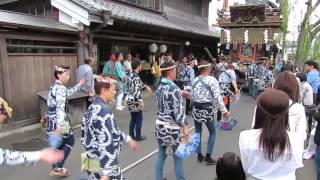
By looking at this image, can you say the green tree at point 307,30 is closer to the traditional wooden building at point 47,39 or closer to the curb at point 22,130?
the traditional wooden building at point 47,39

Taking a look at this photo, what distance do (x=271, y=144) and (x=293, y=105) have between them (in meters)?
1.02

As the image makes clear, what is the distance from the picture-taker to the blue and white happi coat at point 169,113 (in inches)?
176

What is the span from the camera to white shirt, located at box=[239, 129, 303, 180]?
235 cm

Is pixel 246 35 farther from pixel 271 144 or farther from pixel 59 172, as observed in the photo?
pixel 271 144

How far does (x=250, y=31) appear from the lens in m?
17.8

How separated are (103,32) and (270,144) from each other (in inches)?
391

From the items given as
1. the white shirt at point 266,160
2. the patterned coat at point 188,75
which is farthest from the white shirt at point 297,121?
the patterned coat at point 188,75

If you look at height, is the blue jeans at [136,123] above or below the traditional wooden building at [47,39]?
below

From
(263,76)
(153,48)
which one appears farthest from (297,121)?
(153,48)

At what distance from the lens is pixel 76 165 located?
585 cm

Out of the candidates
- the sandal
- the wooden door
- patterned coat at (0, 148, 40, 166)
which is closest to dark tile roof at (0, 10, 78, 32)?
the wooden door

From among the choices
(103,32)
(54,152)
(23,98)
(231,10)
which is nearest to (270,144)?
(54,152)

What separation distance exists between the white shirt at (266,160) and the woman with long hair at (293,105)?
2.31 feet

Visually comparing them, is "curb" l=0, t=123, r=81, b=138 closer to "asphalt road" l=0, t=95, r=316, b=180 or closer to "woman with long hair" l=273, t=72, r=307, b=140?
"asphalt road" l=0, t=95, r=316, b=180
